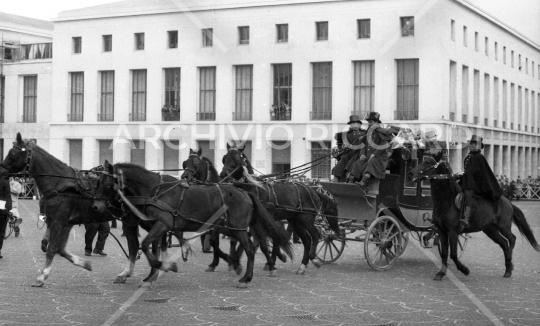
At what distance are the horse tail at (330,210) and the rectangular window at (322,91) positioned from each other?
63.7 inches

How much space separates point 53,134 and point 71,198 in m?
26.9

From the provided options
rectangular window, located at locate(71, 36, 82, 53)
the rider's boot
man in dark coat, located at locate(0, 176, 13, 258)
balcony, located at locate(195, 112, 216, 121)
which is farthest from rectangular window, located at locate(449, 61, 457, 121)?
man in dark coat, located at locate(0, 176, 13, 258)

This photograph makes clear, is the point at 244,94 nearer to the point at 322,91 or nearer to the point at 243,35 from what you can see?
the point at 322,91

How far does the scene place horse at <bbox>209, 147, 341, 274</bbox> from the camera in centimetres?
1272

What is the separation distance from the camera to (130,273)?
1072 cm

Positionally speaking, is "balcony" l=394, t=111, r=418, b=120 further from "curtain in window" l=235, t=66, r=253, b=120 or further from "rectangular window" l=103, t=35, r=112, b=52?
"rectangular window" l=103, t=35, r=112, b=52

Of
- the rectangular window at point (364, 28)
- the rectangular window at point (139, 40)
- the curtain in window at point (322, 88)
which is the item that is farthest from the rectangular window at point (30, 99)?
the rectangular window at point (364, 28)

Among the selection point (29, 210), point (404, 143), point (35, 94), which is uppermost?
point (35, 94)

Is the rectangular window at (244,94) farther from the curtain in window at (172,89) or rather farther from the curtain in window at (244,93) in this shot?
the curtain in window at (172,89)

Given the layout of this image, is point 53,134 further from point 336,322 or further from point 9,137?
point 336,322

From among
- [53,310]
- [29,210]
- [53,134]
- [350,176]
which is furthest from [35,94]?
[53,310]

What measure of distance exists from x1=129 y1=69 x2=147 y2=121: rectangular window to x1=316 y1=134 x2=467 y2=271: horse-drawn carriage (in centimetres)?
327

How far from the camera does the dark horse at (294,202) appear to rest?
1272cm

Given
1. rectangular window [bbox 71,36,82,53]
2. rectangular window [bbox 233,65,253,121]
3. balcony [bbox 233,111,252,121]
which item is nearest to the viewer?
rectangular window [bbox 233,65,253,121]
